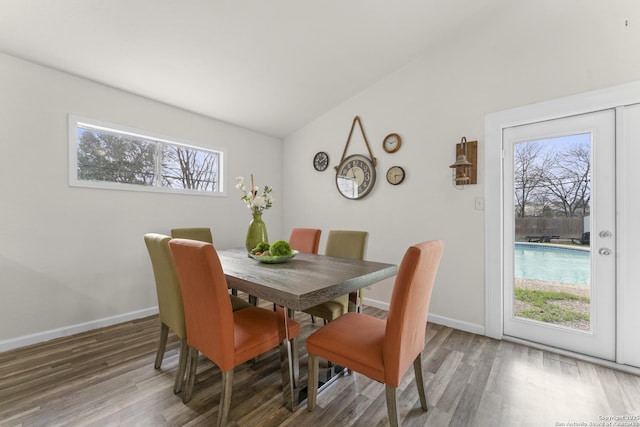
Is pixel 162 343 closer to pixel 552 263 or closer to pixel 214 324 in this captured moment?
pixel 214 324

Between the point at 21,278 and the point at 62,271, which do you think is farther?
the point at 62,271

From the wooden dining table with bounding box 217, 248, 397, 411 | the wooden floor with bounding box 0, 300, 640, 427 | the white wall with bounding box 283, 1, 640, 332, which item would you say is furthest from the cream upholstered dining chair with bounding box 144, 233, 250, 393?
the white wall with bounding box 283, 1, 640, 332

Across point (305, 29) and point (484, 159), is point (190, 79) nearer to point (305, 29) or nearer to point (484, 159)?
point (305, 29)

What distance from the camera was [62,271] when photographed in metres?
2.48

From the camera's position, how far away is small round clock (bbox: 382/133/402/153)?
3.08 meters

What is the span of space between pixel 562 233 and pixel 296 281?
2.29 meters

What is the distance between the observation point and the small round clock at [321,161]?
12.4 ft

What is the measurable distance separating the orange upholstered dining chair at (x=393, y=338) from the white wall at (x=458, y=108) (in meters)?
1.46

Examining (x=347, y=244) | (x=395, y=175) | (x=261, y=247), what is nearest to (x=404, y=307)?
(x=261, y=247)

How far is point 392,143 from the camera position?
10.3 ft

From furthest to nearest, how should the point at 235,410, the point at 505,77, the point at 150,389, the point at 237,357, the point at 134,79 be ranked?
1. the point at 134,79
2. the point at 505,77
3. the point at 150,389
4. the point at 235,410
5. the point at 237,357

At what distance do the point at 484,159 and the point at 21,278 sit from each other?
13.8 feet

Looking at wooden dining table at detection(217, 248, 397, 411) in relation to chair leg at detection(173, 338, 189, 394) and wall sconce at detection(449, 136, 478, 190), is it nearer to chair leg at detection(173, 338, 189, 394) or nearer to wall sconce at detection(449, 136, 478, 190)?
chair leg at detection(173, 338, 189, 394)

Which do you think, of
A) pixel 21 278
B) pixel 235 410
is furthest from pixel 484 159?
pixel 21 278
